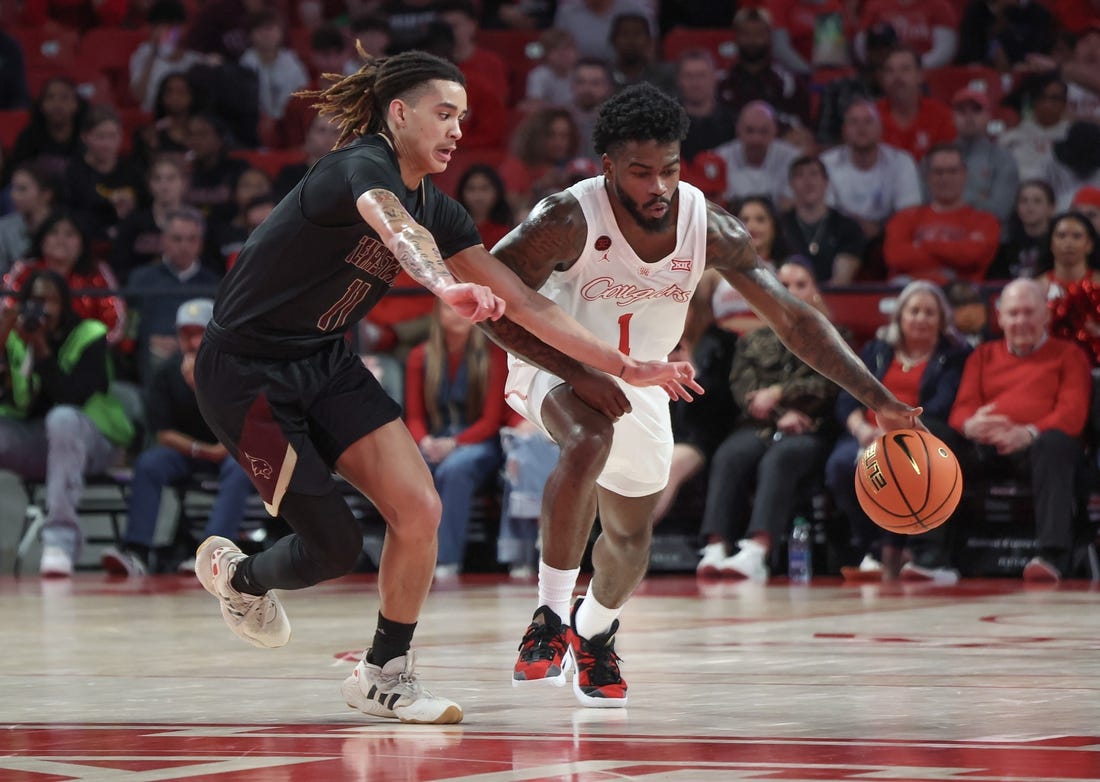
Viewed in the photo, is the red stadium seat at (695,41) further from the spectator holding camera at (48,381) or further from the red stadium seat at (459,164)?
the spectator holding camera at (48,381)

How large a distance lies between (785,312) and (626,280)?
512 millimetres

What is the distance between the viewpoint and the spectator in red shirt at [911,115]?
13000mm

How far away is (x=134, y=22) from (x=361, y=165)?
12.7 metres

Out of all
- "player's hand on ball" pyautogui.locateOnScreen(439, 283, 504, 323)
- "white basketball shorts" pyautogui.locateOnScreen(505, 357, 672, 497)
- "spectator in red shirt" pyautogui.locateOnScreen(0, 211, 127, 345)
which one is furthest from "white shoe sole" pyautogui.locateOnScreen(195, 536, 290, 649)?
"spectator in red shirt" pyautogui.locateOnScreen(0, 211, 127, 345)

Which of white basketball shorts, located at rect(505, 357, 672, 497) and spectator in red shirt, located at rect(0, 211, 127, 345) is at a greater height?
spectator in red shirt, located at rect(0, 211, 127, 345)

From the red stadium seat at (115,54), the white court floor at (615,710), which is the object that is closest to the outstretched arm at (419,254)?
the white court floor at (615,710)

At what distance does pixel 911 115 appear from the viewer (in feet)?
43.3

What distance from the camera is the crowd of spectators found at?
34.9 feet

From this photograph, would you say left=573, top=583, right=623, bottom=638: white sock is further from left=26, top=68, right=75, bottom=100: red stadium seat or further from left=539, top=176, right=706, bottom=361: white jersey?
left=26, top=68, right=75, bottom=100: red stadium seat

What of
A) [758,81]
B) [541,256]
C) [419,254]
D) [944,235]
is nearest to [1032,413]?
[944,235]

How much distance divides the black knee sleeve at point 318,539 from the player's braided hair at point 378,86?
1.05m

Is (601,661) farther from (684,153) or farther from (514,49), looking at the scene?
(514,49)

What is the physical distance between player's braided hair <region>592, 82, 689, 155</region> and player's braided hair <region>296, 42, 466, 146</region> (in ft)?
1.81

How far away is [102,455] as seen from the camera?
11367 millimetres
